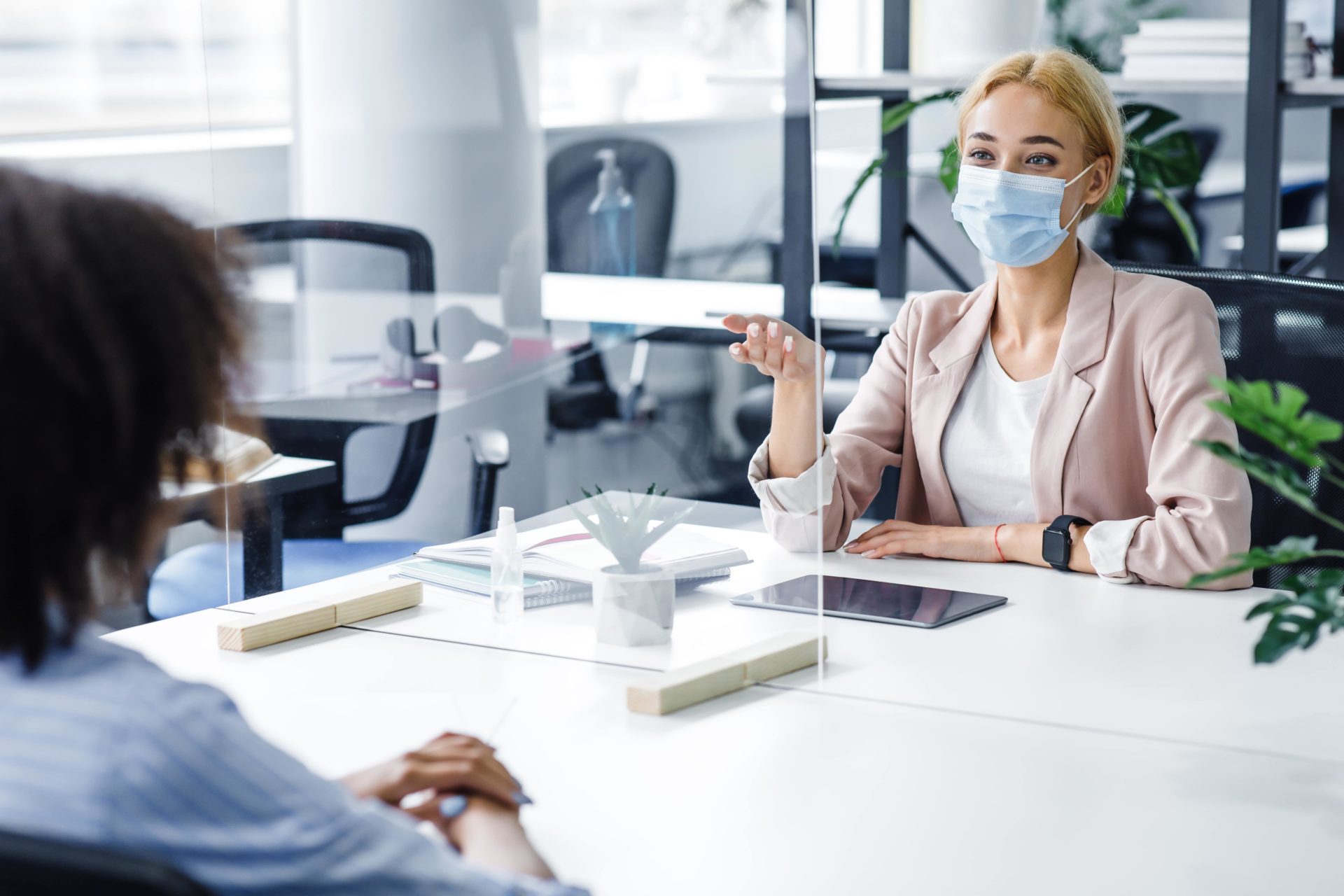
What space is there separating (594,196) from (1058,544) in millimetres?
967

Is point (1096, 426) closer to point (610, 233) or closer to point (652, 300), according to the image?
point (652, 300)

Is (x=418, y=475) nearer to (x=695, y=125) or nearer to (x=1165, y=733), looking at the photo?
(x=695, y=125)

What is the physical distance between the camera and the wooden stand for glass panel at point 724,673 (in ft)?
4.09

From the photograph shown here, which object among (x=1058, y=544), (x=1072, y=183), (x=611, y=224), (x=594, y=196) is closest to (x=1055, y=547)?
(x=1058, y=544)

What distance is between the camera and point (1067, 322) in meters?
1.80

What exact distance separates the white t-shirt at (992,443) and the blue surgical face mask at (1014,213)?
0.13 metres

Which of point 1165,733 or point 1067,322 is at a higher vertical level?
point 1067,322

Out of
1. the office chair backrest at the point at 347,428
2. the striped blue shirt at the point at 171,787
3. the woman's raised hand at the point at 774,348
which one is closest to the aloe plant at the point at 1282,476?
the striped blue shirt at the point at 171,787

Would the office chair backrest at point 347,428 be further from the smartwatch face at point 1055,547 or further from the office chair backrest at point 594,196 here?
the smartwatch face at point 1055,547

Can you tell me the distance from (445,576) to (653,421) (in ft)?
1.46

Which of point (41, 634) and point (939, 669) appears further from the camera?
point (939, 669)

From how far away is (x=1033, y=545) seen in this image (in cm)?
168

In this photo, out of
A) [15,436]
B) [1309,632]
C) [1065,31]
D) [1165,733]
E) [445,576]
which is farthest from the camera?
[1065,31]

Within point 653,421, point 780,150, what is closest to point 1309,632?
point 653,421
